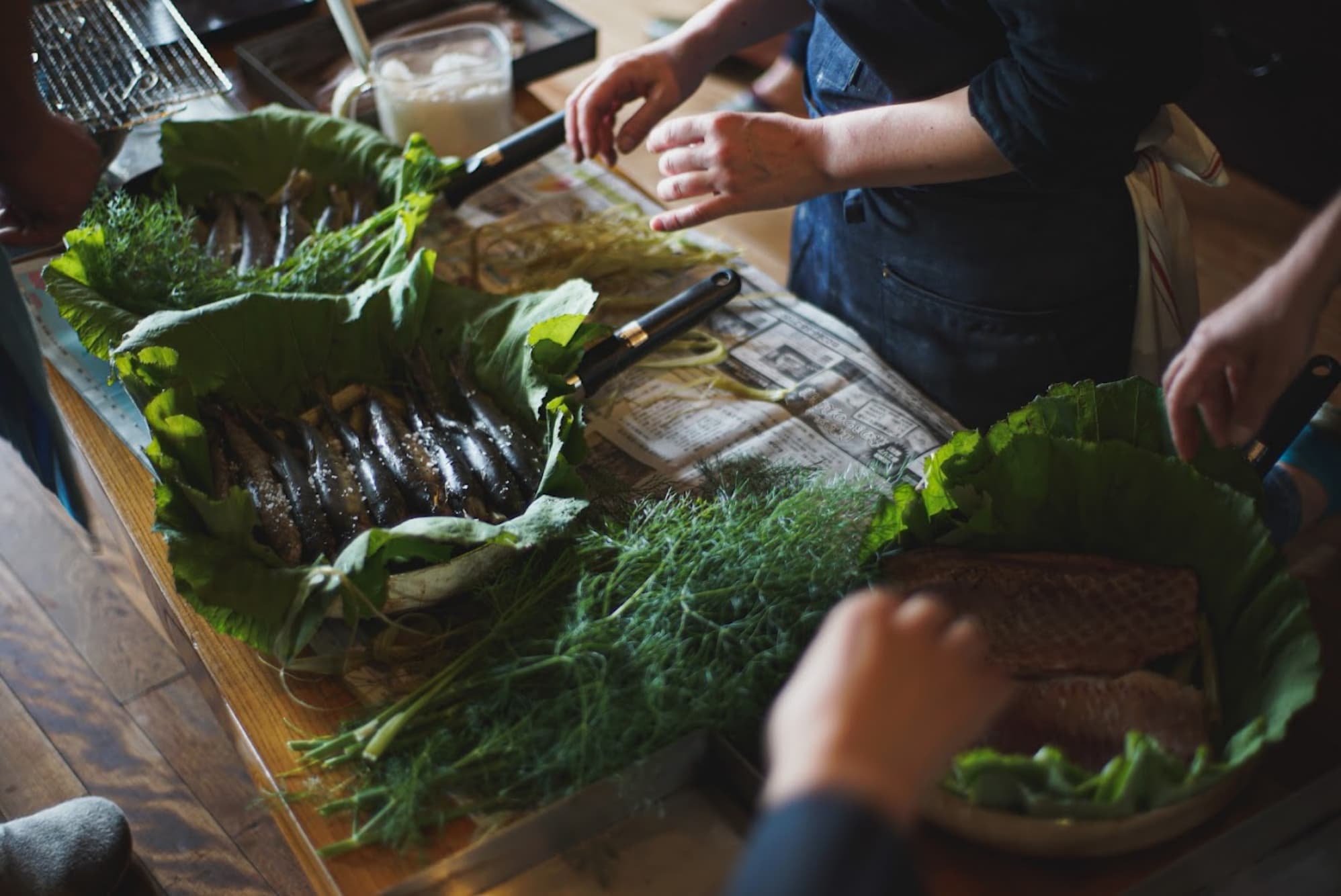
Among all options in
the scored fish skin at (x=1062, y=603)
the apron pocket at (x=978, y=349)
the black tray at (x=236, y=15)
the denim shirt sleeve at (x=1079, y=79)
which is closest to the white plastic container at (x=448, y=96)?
the black tray at (x=236, y=15)

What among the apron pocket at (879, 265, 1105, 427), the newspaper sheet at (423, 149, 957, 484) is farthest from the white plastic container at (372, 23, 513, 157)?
the apron pocket at (879, 265, 1105, 427)

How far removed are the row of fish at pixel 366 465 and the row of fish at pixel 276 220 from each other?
355 millimetres

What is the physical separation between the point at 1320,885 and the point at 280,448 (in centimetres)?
105

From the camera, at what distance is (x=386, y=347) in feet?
4.45

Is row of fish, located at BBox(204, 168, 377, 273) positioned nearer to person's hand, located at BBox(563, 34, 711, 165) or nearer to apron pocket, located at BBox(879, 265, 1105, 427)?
person's hand, located at BBox(563, 34, 711, 165)

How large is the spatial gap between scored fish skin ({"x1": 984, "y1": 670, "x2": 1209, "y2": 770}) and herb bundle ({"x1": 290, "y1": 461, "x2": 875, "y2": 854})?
18cm

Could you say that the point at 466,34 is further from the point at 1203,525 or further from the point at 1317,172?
the point at 1317,172

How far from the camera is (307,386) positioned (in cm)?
132

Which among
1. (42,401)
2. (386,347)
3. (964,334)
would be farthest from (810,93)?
(42,401)

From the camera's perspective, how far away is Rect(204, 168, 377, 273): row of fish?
1555 millimetres

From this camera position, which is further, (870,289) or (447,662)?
(870,289)

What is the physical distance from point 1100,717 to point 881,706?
1.41 feet

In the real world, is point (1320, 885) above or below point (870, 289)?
below

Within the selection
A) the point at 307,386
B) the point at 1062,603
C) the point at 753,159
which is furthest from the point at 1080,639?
the point at 307,386
